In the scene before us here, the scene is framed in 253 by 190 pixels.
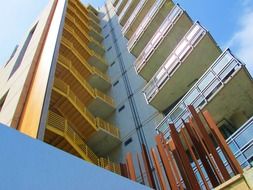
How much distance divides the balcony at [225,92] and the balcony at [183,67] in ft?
6.93

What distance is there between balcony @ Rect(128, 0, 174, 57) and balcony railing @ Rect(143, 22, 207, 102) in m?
5.22

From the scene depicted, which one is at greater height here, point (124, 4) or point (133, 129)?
point (124, 4)

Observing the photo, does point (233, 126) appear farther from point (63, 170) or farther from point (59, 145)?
point (63, 170)

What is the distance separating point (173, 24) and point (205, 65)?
3898mm

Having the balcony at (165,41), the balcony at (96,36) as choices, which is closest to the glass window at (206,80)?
the balcony at (165,41)

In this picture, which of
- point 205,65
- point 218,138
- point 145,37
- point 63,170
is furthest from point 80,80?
point 63,170

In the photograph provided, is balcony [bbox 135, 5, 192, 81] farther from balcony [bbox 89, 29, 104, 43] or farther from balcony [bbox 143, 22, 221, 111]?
balcony [bbox 89, 29, 104, 43]

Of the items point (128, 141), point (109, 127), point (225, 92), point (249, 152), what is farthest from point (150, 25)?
point (249, 152)

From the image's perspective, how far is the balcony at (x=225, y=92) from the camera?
11570mm

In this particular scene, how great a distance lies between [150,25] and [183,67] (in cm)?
658

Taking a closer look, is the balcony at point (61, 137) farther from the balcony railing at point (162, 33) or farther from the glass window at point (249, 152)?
the glass window at point (249, 152)

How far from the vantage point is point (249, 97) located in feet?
39.4

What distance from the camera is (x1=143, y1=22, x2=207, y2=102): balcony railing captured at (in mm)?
14328

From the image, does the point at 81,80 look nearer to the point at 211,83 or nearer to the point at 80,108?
the point at 80,108
